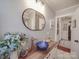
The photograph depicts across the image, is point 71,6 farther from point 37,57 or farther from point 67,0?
point 37,57

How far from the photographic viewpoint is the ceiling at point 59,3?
2692 mm

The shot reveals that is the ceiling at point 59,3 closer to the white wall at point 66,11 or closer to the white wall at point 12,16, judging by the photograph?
the white wall at point 66,11

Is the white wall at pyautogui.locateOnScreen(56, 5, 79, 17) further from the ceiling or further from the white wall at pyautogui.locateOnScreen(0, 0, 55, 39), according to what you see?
the white wall at pyautogui.locateOnScreen(0, 0, 55, 39)

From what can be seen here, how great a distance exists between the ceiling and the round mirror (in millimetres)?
499

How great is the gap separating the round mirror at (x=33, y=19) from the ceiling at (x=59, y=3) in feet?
1.64

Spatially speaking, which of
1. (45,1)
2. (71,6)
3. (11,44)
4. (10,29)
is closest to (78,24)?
(71,6)

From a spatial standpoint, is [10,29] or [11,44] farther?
[10,29]

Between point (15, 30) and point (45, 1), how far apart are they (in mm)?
1312

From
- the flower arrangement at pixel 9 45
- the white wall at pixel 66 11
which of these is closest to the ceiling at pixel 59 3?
the white wall at pixel 66 11

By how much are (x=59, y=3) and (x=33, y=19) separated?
0.96 m

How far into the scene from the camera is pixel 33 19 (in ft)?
8.24

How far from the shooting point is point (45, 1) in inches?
115

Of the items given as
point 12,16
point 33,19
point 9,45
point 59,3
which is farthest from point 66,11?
point 9,45

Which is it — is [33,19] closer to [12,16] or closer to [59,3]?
[12,16]
